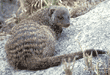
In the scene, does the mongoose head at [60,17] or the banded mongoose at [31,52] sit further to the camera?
the mongoose head at [60,17]

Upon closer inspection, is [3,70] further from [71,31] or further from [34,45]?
[71,31]

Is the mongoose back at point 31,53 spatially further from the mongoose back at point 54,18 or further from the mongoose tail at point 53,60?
the mongoose back at point 54,18

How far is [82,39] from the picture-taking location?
238cm

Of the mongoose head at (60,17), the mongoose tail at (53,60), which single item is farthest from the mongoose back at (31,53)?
the mongoose head at (60,17)

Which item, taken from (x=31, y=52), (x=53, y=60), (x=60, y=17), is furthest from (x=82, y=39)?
(x=31, y=52)

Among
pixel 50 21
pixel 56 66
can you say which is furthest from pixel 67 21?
pixel 56 66

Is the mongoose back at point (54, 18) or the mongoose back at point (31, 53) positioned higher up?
the mongoose back at point (54, 18)

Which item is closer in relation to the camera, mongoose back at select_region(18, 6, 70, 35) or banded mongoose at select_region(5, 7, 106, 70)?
banded mongoose at select_region(5, 7, 106, 70)

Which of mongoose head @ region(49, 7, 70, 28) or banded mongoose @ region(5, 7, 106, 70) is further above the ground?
mongoose head @ region(49, 7, 70, 28)

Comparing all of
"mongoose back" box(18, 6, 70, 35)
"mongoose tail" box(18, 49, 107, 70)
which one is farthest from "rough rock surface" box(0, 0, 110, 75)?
"mongoose back" box(18, 6, 70, 35)

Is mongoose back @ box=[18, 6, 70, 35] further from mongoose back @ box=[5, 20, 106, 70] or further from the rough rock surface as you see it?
mongoose back @ box=[5, 20, 106, 70]

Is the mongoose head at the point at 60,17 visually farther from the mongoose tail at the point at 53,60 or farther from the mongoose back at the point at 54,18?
the mongoose tail at the point at 53,60

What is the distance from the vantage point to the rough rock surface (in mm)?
1620

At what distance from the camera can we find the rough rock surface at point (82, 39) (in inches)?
63.8
